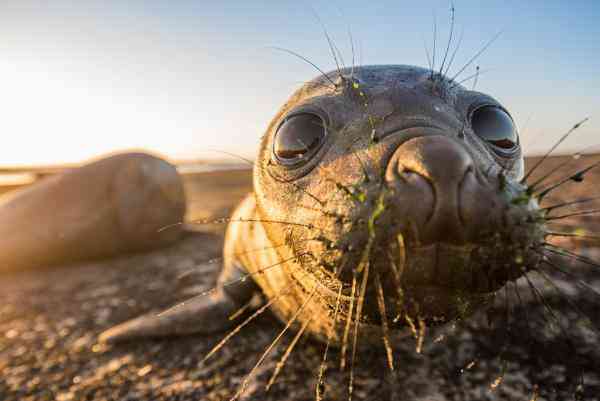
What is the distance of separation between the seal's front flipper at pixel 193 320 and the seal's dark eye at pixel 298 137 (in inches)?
39.5

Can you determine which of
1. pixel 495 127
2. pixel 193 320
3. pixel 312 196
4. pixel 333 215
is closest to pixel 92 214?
pixel 193 320

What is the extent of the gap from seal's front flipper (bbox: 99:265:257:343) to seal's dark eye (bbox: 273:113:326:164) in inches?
39.5

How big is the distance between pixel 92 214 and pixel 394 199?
4529 millimetres

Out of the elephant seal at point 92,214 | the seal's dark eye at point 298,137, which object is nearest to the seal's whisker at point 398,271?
the seal's dark eye at point 298,137

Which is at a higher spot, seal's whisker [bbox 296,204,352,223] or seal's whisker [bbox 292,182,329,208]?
seal's whisker [bbox 292,182,329,208]

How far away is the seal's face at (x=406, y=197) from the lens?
36.3 inches

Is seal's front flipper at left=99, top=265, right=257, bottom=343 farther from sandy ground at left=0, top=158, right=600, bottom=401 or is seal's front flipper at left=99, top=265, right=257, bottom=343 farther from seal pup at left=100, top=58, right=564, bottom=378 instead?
seal pup at left=100, top=58, right=564, bottom=378

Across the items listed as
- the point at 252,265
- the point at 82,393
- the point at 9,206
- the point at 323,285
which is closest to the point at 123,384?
the point at 82,393

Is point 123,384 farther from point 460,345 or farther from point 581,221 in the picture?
point 581,221

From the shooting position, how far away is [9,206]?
4.96 m

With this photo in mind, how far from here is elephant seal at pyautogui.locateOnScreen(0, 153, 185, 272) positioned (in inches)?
179

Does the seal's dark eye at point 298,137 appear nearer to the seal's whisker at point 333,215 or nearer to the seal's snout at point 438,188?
the seal's whisker at point 333,215

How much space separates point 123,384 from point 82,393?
0.17 metres

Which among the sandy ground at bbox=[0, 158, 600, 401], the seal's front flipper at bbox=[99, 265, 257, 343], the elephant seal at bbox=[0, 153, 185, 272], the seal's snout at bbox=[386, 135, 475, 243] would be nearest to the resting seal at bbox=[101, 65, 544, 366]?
the seal's snout at bbox=[386, 135, 475, 243]
